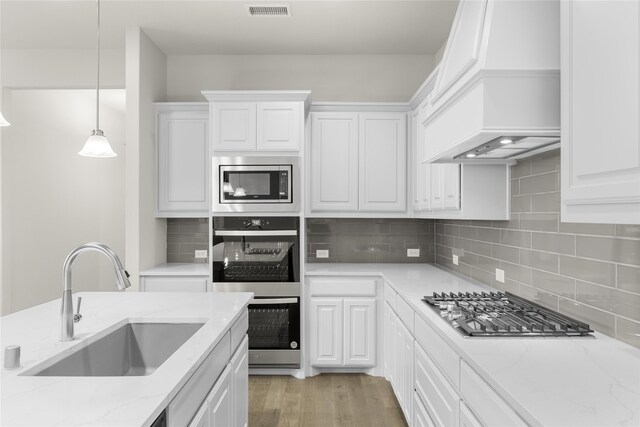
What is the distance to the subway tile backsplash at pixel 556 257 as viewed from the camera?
1.46 m

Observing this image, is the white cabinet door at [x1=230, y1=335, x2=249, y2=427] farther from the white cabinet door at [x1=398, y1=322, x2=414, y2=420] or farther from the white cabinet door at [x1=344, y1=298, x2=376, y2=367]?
the white cabinet door at [x1=344, y1=298, x2=376, y2=367]

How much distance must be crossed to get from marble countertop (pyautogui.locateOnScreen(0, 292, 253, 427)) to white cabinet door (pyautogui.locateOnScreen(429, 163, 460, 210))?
1.43 m

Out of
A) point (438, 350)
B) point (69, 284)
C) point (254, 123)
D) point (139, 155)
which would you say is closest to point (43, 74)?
point (139, 155)

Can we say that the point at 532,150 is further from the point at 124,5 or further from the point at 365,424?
the point at 124,5

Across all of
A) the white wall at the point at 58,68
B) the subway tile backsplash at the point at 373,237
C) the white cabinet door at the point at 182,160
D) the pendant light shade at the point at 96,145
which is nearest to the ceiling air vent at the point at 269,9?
the white cabinet door at the point at 182,160

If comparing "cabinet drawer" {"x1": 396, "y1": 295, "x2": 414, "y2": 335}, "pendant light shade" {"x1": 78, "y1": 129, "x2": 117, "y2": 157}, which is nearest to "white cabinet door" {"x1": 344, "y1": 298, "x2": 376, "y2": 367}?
"cabinet drawer" {"x1": 396, "y1": 295, "x2": 414, "y2": 335}

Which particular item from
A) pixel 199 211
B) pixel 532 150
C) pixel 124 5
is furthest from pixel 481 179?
pixel 124 5

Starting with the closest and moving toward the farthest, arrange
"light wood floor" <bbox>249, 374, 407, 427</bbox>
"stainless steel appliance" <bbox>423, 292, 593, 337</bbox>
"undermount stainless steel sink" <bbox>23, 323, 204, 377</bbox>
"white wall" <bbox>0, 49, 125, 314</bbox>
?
"stainless steel appliance" <bbox>423, 292, 593, 337</bbox> < "undermount stainless steel sink" <bbox>23, 323, 204, 377</bbox> < "light wood floor" <bbox>249, 374, 407, 427</bbox> < "white wall" <bbox>0, 49, 125, 314</bbox>

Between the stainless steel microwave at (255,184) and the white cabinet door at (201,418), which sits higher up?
the stainless steel microwave at (255,184)

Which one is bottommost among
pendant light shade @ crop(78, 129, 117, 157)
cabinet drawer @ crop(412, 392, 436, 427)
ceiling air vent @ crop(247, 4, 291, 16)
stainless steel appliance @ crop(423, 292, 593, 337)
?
cabinet drawer @ crop(412, 392, 436, 427)

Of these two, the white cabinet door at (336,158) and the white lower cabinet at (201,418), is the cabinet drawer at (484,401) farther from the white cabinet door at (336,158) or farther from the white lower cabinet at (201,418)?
the white cabinet door at (336,158)

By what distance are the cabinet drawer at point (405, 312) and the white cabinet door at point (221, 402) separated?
1.07 meters

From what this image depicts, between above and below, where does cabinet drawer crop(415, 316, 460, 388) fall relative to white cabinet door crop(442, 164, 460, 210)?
below

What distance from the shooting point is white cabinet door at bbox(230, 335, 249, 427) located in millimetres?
1859
